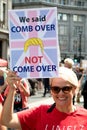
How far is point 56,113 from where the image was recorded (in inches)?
146

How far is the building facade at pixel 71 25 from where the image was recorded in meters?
99.8

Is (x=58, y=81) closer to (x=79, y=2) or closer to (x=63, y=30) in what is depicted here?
(x=63, y=30)

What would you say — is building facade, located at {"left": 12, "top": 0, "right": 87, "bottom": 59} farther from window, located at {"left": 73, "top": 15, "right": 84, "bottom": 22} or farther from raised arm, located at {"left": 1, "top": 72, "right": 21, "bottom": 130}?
raised arm, located at {"left": 1, "top": 72, "right": 21, "bottom": 130}

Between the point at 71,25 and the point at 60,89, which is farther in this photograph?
the point at 71,25

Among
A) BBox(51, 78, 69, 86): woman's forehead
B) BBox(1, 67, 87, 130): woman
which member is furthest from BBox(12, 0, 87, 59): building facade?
BBox(51, 78, 69, 86): woman's forehead

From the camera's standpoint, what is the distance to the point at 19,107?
24.9ft

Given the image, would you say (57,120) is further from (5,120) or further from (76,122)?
(5,120)

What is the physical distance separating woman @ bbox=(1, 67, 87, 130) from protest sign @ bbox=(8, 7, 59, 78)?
0.14 meters

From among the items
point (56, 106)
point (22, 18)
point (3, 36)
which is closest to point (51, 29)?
point (22, 18)

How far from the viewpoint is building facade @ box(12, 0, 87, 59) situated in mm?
99812

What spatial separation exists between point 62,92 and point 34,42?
49 cm

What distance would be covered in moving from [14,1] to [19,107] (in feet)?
301

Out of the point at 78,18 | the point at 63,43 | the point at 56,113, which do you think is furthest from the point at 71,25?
the point at 56,113

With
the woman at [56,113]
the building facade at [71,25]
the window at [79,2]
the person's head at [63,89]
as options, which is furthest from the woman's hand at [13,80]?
the window at [79,2]
